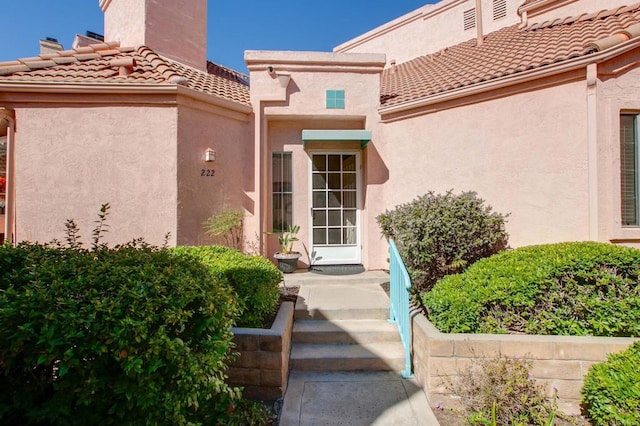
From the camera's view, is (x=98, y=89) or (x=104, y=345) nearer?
(x=104, y=345)

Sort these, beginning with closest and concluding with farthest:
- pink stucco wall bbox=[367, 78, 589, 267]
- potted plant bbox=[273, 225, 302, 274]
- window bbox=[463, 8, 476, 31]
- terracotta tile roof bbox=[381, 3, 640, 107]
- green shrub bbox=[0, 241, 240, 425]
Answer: green shrub bbox=[0, 241, 240, 425], pink stucco wall bbox=[367, 78, 589, 267], terracotta tile roof bbox=[381, 3, 640, 107], potted plant bbox=[273, 225, 302, 274], window bbox=[463, 8, 476, 31]

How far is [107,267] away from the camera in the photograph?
108 inches

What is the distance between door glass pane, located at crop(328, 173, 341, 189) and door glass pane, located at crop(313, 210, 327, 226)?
72 cm

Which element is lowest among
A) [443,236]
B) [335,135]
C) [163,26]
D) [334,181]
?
[443,236]

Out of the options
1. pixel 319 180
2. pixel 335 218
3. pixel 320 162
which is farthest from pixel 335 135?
pixel 335 218

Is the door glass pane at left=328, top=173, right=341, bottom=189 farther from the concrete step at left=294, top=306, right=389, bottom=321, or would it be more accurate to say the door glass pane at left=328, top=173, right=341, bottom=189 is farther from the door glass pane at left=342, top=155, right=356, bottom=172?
the concrete step at left=294, top=306, right=389, bottom=321

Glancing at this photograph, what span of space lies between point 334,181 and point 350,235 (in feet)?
4.90

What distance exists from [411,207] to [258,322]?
3504 mm

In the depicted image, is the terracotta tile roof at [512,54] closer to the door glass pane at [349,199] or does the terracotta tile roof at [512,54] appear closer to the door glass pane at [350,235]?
the door glass pane at [349,199]

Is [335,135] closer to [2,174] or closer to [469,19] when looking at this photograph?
[2,174]

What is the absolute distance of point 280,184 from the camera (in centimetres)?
829

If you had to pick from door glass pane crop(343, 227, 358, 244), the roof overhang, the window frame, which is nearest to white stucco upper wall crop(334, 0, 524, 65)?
the roof overhang

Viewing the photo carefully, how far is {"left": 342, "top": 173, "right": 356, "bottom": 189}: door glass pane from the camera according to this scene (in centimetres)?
838

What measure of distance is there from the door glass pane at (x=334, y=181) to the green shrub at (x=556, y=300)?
15.2ft
